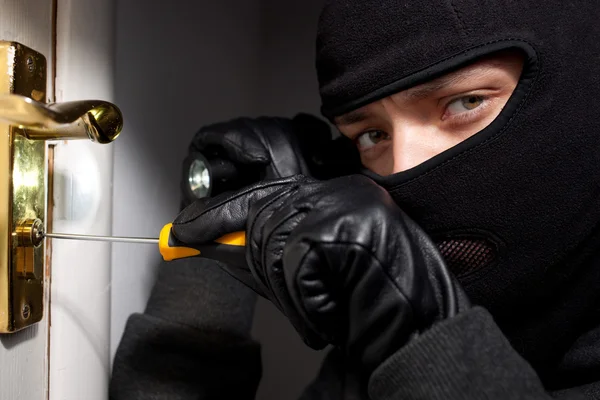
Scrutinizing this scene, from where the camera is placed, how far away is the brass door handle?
44 cm

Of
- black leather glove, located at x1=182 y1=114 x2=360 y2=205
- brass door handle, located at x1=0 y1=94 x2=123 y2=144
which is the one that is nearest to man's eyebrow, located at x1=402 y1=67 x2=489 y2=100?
black leather glove, located at x1=182 y1=114 x2=360 y2=205

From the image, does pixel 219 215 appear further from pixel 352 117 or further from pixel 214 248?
pixel 352 117

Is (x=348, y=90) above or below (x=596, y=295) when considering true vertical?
above


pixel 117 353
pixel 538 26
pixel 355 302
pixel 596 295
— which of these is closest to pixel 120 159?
pixel 117 353

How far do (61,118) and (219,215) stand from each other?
0.62ft

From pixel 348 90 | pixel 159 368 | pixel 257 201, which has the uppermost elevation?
pixel 348 90

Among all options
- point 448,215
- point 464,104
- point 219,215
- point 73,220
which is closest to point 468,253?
point 448,215

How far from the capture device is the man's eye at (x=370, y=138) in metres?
0.86

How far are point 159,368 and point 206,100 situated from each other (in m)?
0.52

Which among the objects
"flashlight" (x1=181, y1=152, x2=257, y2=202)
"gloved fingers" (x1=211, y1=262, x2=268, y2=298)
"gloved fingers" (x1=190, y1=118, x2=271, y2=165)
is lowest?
"gloved fingers" (x1=211, y1=262, x2=268, y2=298)

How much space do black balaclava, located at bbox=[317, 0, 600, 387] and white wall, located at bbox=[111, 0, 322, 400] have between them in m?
0.33

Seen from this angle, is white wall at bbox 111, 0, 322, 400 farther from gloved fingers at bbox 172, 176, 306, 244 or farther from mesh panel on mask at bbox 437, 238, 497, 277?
mesh panel on mask at bbox 437, 238, 497, 277

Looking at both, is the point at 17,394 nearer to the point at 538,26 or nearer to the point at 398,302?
the point at 398,302

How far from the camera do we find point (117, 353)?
0.76 meters
